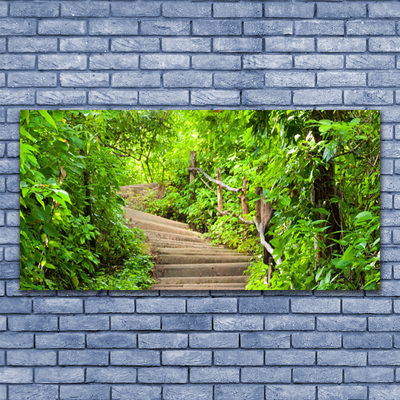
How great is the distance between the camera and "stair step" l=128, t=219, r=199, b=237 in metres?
1.68

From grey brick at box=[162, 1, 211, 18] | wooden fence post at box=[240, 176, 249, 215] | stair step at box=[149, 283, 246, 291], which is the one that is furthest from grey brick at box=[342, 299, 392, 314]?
grey brick at box=[162, 1, 211, 18]

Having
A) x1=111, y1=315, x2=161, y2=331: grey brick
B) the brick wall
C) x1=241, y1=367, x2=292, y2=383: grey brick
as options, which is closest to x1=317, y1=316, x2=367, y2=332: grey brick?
the brick wall

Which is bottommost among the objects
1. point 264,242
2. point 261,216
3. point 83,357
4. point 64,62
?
point 83,357

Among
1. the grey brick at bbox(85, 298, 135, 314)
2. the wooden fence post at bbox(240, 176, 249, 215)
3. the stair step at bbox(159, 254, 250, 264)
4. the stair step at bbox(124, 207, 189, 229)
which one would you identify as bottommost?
the grey brick at bbox(85, 298, 135, 314)

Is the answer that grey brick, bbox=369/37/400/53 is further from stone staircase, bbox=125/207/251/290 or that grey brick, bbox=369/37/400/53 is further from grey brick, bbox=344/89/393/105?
stone staircase, bbox=125/207/251/290

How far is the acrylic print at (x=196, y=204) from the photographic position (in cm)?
167

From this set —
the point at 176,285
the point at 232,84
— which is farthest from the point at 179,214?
the point at 232,84

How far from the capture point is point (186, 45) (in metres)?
1.72

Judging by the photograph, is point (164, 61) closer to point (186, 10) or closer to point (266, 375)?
point (186, 10)

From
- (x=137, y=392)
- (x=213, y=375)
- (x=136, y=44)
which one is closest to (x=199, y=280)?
(x=213, y=375)

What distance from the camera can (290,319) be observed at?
5.55 ft

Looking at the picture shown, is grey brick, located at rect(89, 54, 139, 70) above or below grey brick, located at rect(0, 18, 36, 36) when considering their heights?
below

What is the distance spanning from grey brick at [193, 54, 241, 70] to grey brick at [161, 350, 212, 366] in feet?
3.92

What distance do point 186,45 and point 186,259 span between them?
0.90 metres
